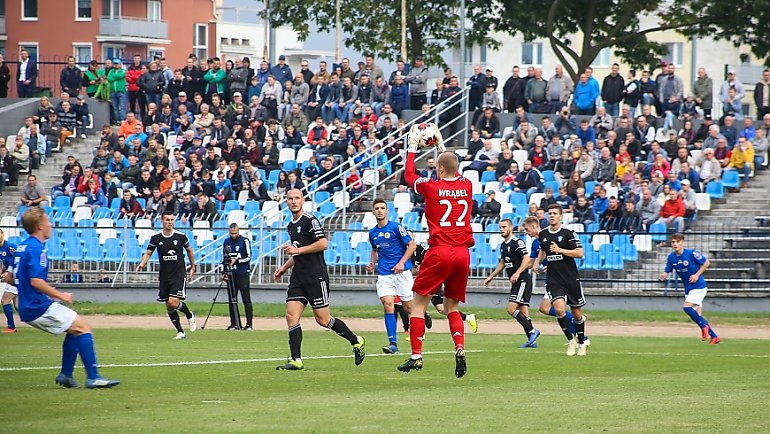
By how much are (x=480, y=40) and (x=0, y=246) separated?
24.6 m

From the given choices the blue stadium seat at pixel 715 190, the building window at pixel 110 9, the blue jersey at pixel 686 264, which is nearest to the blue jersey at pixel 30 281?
the blue jersey at pixel 686 264

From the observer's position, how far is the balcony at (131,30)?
75.6 metres

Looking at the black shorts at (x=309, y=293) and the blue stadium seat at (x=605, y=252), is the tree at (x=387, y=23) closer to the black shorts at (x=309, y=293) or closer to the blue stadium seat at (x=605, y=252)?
the blue stadium seat at (x=605, y=252)

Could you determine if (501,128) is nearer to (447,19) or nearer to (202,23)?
(447,19)

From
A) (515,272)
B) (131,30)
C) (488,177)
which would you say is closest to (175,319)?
(515,272)

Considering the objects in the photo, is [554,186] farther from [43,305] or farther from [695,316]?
[43,305]

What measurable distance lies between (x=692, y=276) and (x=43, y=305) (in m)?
12.6

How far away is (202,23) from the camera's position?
82750mm

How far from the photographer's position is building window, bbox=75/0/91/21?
75062 millimetres

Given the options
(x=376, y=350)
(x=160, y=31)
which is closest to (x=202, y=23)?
(x=160, y=31)

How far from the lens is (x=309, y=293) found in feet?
46.1

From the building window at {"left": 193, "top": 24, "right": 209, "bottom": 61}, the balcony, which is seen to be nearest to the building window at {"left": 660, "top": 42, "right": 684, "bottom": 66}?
the building window at {"left": 193, "top": 24, "right": 209, "bottom": 61}

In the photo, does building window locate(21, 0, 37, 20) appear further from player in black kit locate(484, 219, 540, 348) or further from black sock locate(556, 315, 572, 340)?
black sock locate(556, 315, 572, 340)

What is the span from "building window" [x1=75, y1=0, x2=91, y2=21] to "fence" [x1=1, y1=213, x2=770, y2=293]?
154 feet
